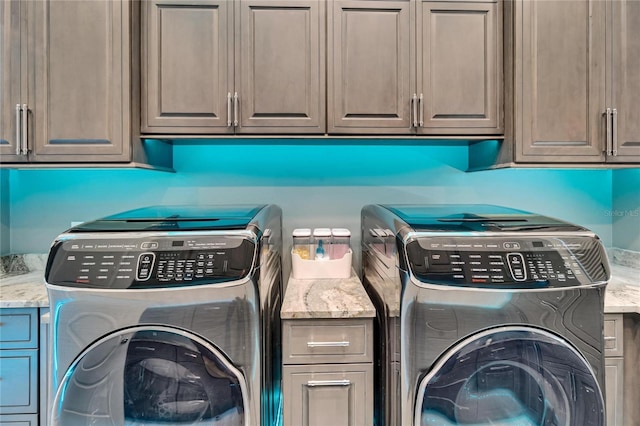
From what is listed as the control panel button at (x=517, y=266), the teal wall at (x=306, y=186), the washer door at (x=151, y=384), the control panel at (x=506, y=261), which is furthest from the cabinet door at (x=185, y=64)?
the control panel button at (x=517, y=266)

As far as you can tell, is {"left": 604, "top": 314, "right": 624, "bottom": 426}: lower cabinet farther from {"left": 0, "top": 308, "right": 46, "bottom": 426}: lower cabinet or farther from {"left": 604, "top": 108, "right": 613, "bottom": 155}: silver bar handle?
{"left": 0, "top": 308, "right": 46, "bottom": 426}: lower cabinet

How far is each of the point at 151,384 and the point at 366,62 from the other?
4.96ft

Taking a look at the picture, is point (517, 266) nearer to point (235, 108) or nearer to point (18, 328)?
point (235, 108)

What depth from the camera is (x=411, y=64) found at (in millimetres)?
1617

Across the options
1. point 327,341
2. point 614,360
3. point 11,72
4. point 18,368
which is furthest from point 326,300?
point 11,72

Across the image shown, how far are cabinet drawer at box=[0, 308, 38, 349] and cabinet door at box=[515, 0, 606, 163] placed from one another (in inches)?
85.0

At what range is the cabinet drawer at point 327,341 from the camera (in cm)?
126

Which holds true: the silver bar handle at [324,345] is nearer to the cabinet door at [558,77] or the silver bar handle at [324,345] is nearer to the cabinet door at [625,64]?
the cabinet door at [558,77]

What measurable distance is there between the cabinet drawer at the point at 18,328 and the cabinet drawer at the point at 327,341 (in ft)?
3.42

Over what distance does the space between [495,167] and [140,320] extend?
163cm

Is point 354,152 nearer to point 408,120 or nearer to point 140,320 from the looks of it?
point 408,120

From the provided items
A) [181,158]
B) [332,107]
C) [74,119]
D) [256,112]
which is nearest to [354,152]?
[332,107]

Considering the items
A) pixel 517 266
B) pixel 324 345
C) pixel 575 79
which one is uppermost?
pixel 575 79

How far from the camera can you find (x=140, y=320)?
3.62ft
